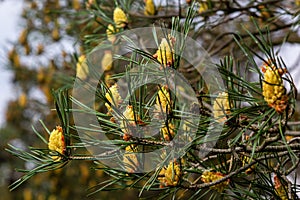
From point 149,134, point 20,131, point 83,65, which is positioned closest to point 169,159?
point 149,134

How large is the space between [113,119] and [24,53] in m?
1.23

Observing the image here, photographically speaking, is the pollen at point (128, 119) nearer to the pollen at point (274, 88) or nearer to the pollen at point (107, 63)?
the pollen at point (274, 88)

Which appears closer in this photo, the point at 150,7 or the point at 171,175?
the point at 171,175

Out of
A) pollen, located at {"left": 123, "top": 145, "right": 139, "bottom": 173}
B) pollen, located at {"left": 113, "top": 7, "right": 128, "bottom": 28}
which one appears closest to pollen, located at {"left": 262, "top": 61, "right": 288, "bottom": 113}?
pollen, located at {"left": 123, "top": 145, "right": 139, "bottom": 173}

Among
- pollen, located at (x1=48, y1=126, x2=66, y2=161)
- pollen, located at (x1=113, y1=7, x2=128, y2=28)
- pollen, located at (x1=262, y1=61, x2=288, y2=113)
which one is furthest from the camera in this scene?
pollen, located at (x1=113, y1=7, x2=128, y2=28)

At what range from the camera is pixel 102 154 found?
0.44m

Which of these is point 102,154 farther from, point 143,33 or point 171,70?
point 143,33

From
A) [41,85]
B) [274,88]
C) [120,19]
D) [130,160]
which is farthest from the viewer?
[41,85]

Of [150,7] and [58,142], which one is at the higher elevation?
[150,7]

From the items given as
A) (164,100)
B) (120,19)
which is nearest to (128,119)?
(164,100)

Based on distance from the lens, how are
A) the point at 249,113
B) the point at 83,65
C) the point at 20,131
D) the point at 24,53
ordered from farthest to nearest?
the point at 20,131, the point at 24,53, the point at 83,65, the point at 249,113

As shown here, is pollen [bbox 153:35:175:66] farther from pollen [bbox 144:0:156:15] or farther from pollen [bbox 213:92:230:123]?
pollen [bbox 144:0:156:15]

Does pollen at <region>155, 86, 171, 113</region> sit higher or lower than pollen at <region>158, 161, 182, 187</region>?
higher

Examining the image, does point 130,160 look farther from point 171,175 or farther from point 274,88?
point 274,88
